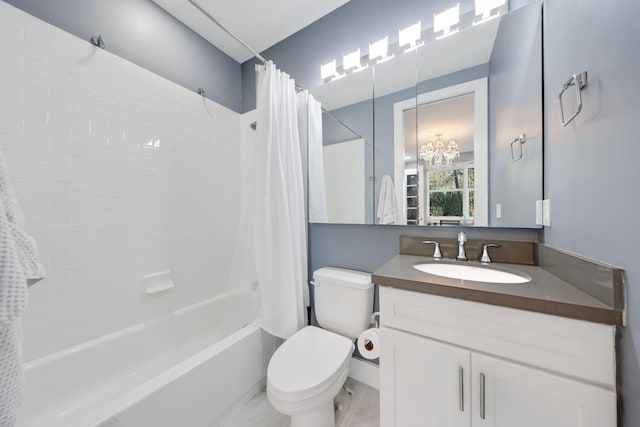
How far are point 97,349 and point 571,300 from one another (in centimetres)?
222

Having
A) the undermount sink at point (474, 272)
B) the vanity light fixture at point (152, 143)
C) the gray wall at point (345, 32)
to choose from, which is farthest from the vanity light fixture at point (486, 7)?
the vanity light fixture at point (152, 143)

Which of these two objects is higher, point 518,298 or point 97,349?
point 518,298

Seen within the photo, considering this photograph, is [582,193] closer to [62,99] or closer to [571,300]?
[571,300]

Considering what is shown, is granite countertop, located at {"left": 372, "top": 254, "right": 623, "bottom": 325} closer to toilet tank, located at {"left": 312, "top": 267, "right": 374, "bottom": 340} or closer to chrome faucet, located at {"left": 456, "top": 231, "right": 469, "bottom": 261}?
chrome faucet, located at {"left": 456, "top": 231, "right": 469, "bottom": 261}

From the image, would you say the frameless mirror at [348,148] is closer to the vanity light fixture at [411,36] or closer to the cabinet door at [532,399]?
the vanity light fixture at [411,36]

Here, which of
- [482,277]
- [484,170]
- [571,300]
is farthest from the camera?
[484,170]

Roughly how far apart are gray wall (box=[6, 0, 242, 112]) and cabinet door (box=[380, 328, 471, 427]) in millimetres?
2284

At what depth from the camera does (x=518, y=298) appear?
72 centimetres

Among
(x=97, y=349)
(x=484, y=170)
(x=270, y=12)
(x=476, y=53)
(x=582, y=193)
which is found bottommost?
(x=97, y=349)

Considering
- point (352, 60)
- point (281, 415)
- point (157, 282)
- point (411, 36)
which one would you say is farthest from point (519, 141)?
point (157, 282)

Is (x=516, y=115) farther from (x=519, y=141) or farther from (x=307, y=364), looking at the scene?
(x=307, y=364)

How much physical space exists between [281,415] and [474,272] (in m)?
1.32

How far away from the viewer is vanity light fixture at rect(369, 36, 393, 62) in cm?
151

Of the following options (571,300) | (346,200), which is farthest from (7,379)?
(346,200)
